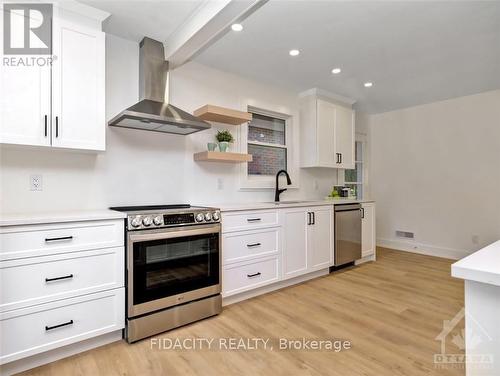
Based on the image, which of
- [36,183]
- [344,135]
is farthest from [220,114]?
[344,135]

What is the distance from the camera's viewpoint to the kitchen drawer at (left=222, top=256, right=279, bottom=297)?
2699 millimetres

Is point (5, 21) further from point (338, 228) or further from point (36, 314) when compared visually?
point (338, 228)

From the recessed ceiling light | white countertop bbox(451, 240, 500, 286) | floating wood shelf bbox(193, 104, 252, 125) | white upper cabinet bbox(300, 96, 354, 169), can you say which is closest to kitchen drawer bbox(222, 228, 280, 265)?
floating wood shelf bbox(193, 104, 252, 125)

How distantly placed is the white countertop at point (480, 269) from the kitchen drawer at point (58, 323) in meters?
2.04

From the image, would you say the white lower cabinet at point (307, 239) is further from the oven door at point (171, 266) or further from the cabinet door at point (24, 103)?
the cabinet door at point (24, 103)

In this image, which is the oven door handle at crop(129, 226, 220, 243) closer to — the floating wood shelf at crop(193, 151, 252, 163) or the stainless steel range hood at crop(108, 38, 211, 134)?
the floating wood shelf at crop(193, 151, 252, 163)

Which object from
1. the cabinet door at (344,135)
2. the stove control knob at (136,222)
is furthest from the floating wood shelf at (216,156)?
the cabinet door at (344,135)

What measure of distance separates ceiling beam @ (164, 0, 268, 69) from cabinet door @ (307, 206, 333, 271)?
7.06 ft

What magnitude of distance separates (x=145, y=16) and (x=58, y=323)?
236 centimetres

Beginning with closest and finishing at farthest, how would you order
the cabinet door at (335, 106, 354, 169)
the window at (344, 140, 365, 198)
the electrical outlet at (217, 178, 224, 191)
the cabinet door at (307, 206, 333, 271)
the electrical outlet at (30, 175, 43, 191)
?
the electrical outlet at (30, 175, 43, 191), the electrical outlet at (217, 178, 224, 191), the cabinet door at (307, 206, 333, 271), the cabinet door at (335, 106, 354, 169), the window at (344, 140, 365, 198)

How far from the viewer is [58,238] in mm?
1832

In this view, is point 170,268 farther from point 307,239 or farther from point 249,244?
point 307,239

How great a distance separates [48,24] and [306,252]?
10.4ft

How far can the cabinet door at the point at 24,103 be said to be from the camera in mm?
1832
